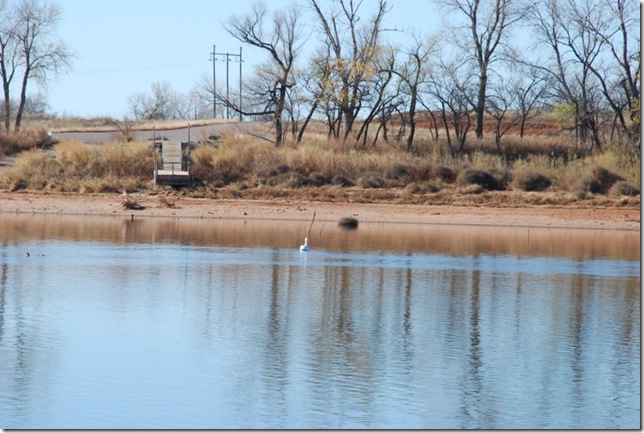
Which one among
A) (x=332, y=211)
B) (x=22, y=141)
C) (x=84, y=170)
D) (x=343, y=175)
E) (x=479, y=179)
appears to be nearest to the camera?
(x=332, y=211)

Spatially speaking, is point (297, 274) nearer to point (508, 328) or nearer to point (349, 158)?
point (508, 328)

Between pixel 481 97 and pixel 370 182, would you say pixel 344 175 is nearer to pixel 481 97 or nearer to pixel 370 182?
pixel 370 182

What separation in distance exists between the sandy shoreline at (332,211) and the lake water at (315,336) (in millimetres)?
5851

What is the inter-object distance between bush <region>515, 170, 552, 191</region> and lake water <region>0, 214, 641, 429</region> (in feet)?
31.8

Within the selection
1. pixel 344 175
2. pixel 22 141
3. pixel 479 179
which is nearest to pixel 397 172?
pixel 344 175

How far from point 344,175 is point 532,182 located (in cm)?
641

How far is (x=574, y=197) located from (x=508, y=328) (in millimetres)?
18951

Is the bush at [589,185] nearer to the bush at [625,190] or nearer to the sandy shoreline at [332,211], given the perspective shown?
the bush at [625,190]

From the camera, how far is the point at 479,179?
→ 113 ft

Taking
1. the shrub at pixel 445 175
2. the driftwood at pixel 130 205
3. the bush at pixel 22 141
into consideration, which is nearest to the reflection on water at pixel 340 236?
the driftwood at pixel 130 205

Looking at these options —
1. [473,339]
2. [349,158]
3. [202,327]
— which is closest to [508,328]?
[473,339]

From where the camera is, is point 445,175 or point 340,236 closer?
point 340,236

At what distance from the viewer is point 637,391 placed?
11766mm

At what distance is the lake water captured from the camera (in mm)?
10727
